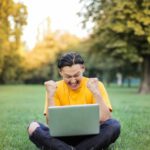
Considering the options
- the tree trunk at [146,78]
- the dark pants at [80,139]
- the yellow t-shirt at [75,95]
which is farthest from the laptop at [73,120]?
the tree trunk at [146,78]

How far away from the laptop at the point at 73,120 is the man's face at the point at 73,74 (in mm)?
548

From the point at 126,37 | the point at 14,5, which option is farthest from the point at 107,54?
the point at 14,5

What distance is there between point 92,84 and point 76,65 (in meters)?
0.30

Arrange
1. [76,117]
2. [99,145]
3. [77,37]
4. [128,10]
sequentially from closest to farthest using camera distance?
[76,117] → [99,145] → [128,10] → [77,37]

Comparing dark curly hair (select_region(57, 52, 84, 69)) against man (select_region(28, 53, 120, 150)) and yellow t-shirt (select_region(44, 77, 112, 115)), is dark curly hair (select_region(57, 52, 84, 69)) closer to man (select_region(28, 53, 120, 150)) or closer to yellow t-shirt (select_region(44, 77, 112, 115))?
man (select_region(28, 53, 120, 150))

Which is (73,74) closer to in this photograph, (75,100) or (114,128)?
(75,100)

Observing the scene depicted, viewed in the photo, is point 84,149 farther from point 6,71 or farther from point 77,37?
point 77,37

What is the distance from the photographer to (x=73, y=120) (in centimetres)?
637

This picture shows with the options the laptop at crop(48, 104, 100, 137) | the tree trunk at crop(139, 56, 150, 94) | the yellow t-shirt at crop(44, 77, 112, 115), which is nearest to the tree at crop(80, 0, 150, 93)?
the tree trunk at crop(139, 56, 150, 94)

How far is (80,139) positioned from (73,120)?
583 mm

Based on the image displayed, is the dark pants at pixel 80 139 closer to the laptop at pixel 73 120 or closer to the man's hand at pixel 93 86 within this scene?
the laptop at pixel 73 120

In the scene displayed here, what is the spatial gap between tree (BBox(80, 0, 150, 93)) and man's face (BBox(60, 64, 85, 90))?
23.7 meters

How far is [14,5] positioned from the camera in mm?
33188

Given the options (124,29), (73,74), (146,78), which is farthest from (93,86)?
(146,78)
